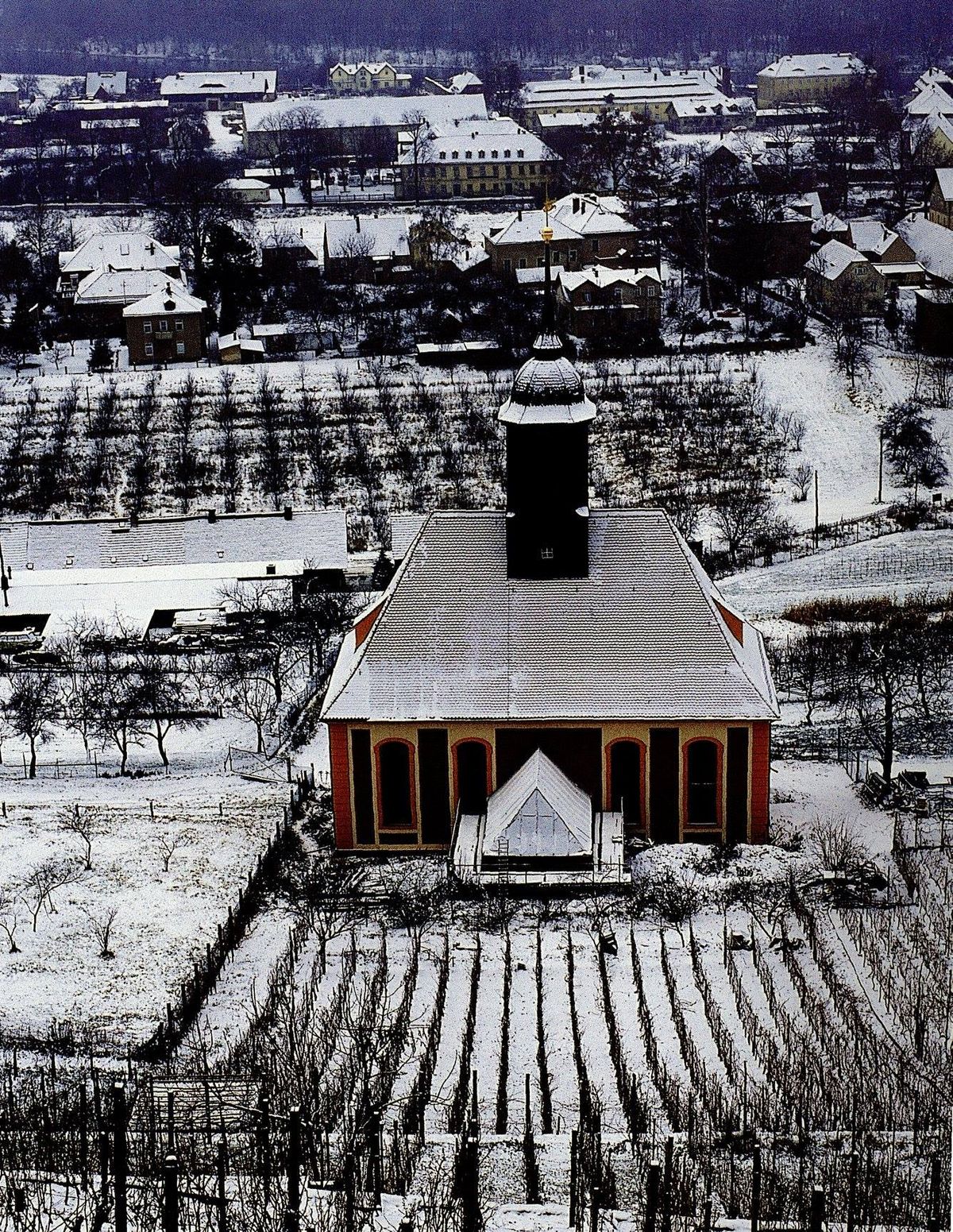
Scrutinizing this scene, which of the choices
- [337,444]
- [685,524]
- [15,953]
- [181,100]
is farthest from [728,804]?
[181,100]

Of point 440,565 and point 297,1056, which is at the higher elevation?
point 440,565

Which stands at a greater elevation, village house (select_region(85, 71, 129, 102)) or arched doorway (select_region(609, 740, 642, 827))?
village house (select_region(85, 71, 129, 102))

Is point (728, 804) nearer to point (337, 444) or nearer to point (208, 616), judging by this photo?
point (208, 616)

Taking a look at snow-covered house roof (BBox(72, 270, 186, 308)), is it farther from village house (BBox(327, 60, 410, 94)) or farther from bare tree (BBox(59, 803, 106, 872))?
village house (BBox(327, 60, 410, 94))

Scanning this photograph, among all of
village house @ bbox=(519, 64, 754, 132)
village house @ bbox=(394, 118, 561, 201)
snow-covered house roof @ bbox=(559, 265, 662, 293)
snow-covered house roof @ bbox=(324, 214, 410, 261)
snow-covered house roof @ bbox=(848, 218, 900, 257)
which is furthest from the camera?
village house @ bbox=(519, 64, 754, 132)

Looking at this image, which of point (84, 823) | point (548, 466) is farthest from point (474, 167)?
point (84, 823)

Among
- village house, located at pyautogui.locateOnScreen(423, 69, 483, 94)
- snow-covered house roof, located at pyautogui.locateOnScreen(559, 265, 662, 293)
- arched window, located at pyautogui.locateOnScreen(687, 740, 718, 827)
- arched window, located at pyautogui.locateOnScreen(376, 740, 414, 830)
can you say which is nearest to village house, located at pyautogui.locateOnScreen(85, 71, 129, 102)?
village house, located at pyautogui.locateOnScreen(423, 69, 483, 94)
